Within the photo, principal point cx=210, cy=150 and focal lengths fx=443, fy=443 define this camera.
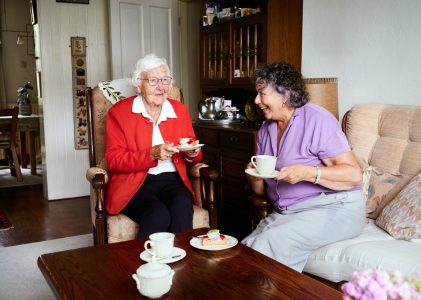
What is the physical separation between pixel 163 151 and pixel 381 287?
4.71 ft

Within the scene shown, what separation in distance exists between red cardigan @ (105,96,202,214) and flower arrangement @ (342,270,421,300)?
58.0 inches

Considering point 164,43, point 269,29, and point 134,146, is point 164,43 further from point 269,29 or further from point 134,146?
point 134,146

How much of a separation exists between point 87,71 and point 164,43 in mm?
811

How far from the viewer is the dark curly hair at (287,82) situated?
74.2 inches

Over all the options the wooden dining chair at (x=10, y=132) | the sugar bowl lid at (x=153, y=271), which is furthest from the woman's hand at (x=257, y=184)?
the wooden dining chair at (x=10, y=132)

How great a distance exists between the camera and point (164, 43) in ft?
14.6

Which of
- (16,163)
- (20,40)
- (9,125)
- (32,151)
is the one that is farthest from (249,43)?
(20,40)

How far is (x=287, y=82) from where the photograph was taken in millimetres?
1879

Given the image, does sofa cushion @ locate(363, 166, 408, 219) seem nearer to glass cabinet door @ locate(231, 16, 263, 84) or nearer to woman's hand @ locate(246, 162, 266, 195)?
woman's hand @ locate(246, 162, 266, 195)

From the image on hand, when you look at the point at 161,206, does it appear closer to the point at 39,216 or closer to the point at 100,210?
the point at 100,210

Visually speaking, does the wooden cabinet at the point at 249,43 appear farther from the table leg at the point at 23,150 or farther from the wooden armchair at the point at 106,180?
the table leg at the point at 23,150

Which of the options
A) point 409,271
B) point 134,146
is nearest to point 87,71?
point 134,146

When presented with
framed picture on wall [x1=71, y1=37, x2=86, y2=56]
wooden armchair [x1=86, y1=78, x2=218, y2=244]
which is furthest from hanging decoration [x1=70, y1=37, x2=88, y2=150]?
wooden armchair [x1=86, y1=78, x2=218, y2=244]

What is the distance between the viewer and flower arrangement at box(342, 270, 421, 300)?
0.69 m
